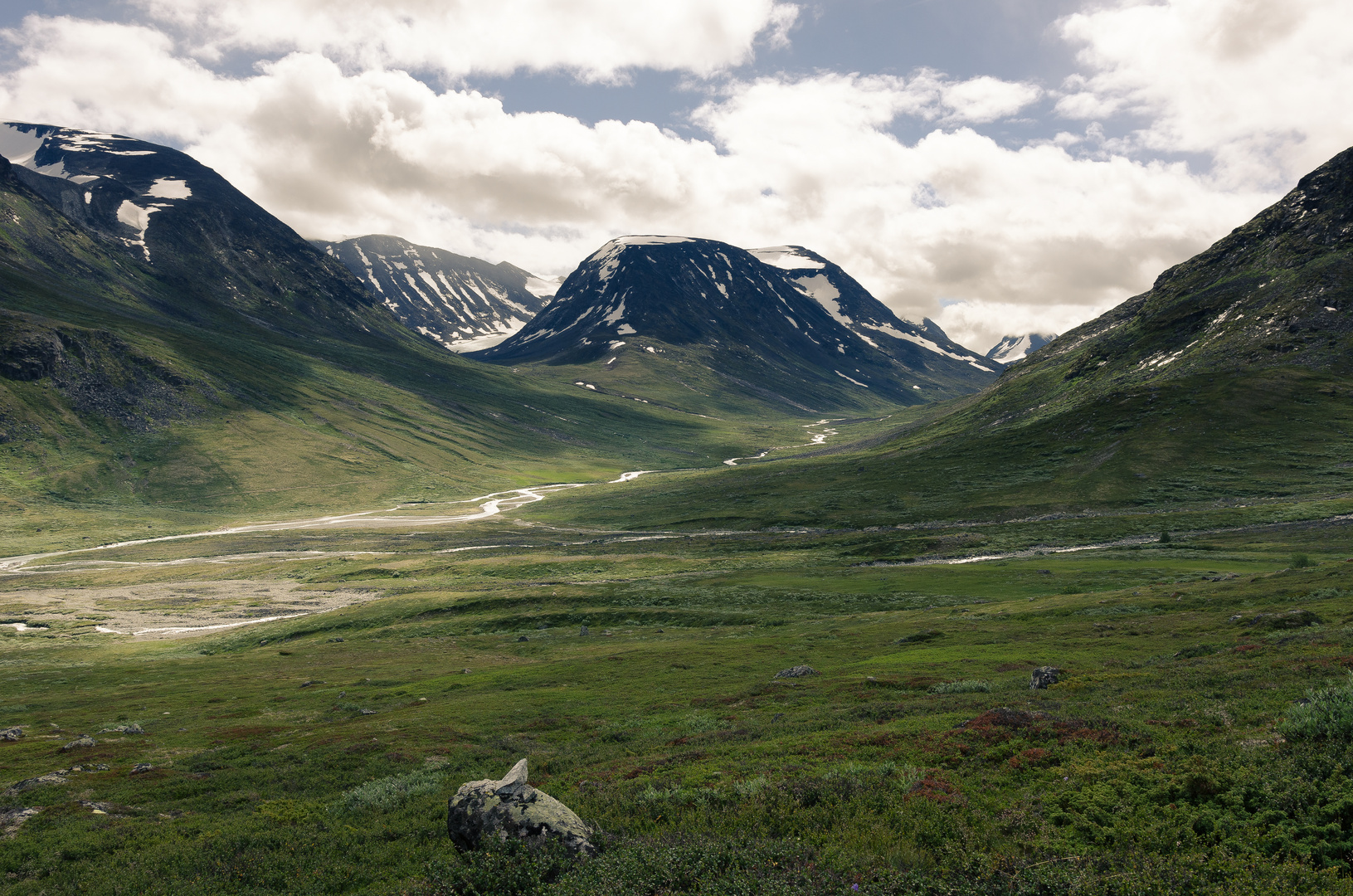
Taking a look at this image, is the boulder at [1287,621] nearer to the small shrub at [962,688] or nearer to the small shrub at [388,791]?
the small shrub at [962,688]

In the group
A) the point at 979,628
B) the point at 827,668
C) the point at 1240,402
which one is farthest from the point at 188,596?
the point at 1240,402

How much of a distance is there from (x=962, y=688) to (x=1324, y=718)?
17.7m

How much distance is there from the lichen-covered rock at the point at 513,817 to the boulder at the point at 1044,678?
960 inches

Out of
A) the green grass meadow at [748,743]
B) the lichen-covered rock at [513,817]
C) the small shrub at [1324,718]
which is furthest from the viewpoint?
the lichen-covered rock at [513,817]

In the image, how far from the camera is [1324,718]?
56.3 feet

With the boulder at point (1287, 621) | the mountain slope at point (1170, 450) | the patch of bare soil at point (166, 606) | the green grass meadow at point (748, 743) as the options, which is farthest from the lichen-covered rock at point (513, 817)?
the mountain slope at point (1170, 450)

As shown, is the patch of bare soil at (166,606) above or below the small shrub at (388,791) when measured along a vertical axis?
below

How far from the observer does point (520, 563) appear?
118 metres

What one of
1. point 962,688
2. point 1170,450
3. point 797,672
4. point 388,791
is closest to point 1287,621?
point 962,688

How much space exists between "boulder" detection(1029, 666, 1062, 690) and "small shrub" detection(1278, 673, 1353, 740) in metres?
13.5

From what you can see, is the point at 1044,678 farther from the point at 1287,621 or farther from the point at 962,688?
the point at 1287,621

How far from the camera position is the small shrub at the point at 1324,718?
16.4 metres

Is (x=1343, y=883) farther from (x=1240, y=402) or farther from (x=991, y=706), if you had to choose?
(x=1240, y=402)

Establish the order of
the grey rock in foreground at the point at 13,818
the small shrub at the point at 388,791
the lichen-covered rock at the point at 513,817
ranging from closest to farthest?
the lichen-covered rock at the point at 513,817, the grey rock in foreground at the point at 13,818, the small shrub at the point at 388,791
